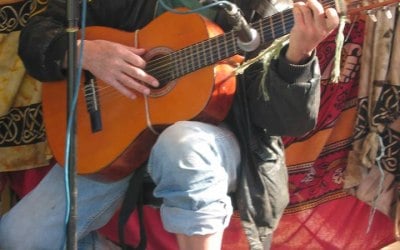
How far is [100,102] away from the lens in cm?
148

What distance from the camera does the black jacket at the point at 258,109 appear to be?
1186 millimetres

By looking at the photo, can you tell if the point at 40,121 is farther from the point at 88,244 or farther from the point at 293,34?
the point at 293,34

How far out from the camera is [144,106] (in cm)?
136

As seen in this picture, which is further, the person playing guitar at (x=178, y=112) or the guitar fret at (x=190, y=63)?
the guitar fret at (x=190, y=63)

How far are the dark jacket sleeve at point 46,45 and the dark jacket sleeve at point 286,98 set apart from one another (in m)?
0.48

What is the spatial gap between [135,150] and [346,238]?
2.38 ft

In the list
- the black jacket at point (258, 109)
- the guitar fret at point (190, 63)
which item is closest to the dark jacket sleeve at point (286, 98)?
the black jacket at point (258, 109)

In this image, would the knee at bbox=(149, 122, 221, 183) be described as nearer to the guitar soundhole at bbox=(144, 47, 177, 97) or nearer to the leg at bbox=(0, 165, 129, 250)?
the guitar soundhole at bbox=(144, 47, 177, 97)

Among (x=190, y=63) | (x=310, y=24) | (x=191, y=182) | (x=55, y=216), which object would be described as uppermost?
(x=310, y=24)

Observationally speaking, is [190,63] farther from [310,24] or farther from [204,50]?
[310,24]

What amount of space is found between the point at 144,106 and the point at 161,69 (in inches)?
3.6

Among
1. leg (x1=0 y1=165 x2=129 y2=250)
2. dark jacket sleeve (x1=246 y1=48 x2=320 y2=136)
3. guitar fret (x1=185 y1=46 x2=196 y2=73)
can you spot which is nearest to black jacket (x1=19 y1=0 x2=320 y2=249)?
dark jacket sleeve (x1=246 y1=48 x2=320 y2=136)

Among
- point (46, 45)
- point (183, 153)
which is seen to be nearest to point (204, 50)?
point (183, 153)

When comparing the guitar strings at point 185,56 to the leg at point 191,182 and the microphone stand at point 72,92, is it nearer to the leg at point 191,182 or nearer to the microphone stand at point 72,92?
the leg at point 191,182
